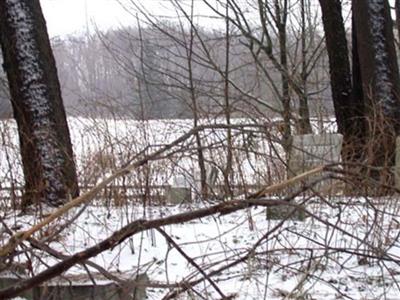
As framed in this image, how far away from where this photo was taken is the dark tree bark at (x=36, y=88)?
21.0 ft

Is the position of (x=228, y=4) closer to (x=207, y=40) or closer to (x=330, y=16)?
(x=207, y=40)

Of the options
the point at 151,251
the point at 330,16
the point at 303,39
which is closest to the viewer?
the point at 151,251

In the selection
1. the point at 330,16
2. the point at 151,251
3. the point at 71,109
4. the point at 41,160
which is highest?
the point at 330,16

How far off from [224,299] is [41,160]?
4.34m

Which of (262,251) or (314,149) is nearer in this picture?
(262,251)

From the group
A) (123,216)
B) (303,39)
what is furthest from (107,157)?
(303,39)

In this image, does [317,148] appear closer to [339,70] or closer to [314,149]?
[314,149]

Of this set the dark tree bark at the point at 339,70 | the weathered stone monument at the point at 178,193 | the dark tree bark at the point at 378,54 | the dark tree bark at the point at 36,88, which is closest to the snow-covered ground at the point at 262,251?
the weathered stone monument at the point at 178,193

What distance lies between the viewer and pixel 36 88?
6625 mm

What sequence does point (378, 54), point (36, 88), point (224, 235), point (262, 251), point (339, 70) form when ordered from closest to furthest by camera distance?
point (262, 251), point (224, 235), point (36, 88), point (378, 54), point (339, 70)

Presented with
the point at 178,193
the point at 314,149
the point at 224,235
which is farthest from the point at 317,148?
the point at 224,235

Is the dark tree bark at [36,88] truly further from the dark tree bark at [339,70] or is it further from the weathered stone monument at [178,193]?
the dark tree bark at [339,70]

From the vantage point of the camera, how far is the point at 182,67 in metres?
11.7

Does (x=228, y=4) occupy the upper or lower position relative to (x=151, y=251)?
upper
